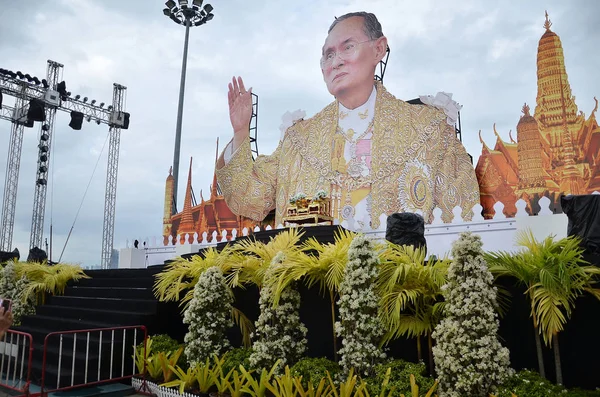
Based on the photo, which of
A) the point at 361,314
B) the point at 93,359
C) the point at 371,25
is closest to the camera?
the point at 361,314

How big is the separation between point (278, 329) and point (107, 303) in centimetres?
352

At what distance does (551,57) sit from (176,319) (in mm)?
8545

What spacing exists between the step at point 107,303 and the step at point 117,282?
1.97 ft

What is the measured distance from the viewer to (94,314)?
23.1ft

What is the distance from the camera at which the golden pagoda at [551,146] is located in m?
8.81

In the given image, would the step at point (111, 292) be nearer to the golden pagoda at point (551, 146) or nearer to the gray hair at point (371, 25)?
the golden pagoda at point (551, 146)

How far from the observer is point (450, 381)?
3.94 meters

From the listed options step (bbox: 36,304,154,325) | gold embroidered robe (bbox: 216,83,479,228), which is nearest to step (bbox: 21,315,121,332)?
step (bbox: 36,304,154,325)

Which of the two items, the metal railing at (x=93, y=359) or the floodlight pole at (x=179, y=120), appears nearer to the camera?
the metal railing at (x=93, y=359)

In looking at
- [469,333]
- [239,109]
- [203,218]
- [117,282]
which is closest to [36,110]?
[203,218]

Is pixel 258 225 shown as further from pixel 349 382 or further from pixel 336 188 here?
pixel 349 382

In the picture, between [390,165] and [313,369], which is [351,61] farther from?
[313,369]

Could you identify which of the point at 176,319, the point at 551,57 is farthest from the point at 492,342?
the point at 551,57

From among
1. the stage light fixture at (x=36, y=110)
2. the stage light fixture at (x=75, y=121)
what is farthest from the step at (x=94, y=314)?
the stage light fixture at (x=75, y=121)
